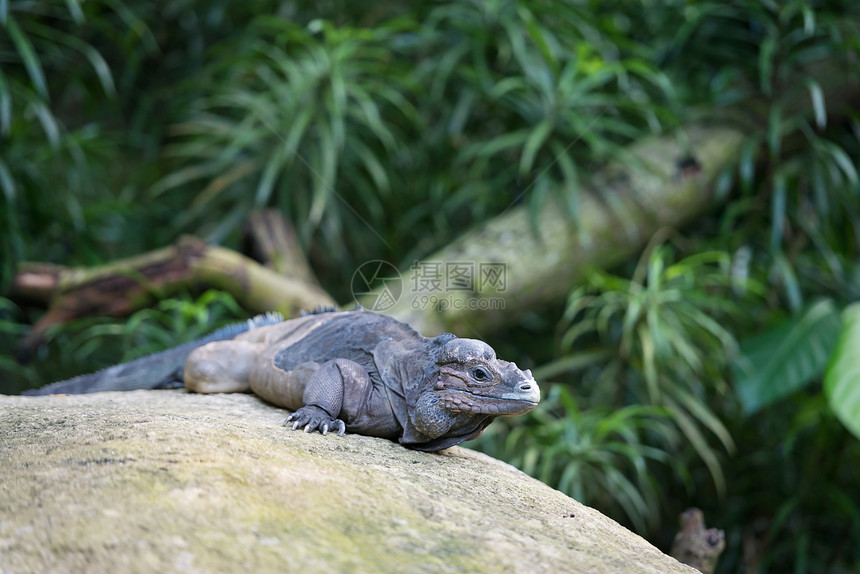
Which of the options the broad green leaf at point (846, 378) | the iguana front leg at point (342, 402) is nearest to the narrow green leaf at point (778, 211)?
the broad green leaf at point (846, 378)

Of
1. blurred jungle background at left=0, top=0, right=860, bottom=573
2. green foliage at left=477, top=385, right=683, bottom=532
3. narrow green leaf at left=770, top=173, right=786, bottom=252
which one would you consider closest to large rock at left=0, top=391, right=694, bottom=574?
green foliage at left=477, top=385, right=683, bottom=532

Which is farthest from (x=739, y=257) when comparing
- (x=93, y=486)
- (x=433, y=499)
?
(x=93, y=486)

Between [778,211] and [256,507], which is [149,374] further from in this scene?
[778,211]

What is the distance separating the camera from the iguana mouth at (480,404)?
255cm

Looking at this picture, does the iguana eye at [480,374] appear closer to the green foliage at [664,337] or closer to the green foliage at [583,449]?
the green foliage at [583,449]

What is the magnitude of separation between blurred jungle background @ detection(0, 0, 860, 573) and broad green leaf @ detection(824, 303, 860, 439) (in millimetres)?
34

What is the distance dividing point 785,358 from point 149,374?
4167mm

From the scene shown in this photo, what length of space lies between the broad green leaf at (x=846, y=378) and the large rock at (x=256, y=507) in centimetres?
254

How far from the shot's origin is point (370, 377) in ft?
9.47

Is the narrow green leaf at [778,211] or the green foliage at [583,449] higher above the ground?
the narrow green leaf at [778,211]

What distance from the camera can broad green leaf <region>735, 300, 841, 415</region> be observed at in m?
5.15

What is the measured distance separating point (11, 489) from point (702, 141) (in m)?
5.37

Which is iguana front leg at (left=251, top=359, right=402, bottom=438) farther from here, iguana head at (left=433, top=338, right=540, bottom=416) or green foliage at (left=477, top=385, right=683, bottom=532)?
green foliage at (left=477, top=385, right=683, bottom=532)

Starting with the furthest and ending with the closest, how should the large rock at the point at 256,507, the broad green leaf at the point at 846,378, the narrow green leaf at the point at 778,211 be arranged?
1. the narrow green leaf at the point at 778,211
2. the broad green leaf at the point at 846,378
3. the large rock at the point at 256,507
